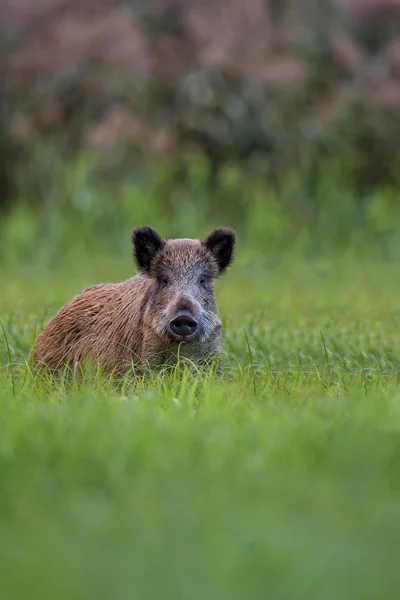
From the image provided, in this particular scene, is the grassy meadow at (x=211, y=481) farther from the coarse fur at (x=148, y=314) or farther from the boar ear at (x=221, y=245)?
the boar ear at (x=221, y=245)

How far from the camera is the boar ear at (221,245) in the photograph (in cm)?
694

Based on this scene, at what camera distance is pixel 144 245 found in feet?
22.2

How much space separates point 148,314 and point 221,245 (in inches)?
28.5

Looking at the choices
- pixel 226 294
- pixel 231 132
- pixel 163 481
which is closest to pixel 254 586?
pixel 163 481

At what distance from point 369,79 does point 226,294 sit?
584 cm

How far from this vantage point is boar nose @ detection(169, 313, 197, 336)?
626 centimetres

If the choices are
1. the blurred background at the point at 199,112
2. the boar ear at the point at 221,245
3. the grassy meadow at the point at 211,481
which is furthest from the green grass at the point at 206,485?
the blurred background at the point at 199,112

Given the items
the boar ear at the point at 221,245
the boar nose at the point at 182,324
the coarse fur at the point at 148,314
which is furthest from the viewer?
the boar ear at the point at 221,245

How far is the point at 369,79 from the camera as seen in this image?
1573cm

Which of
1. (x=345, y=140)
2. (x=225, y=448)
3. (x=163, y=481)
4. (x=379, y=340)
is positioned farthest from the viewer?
(x=345, y=140)

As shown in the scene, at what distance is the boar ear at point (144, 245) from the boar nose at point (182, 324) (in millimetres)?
582

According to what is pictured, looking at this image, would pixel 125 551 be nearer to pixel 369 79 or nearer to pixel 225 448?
pixel 225 448

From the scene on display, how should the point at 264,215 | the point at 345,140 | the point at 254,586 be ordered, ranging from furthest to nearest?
the point at 345,140 < the point at 264,215 < the point at 254,586

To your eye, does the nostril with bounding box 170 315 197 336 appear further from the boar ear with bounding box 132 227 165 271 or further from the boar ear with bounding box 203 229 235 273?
the boar ear with bounding box 203 229 235 273
